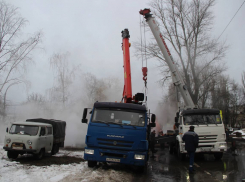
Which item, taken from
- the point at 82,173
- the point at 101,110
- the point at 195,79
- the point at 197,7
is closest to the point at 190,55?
the point at 195,79

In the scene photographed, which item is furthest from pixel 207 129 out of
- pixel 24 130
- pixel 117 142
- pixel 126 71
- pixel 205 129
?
pixel 24 130

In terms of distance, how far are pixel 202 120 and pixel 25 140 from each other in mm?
9020

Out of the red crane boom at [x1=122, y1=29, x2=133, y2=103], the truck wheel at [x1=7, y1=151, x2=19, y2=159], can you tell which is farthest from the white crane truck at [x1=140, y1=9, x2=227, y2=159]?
the truck wheel at [x1=7, y1=151, x2=19, y2=159]

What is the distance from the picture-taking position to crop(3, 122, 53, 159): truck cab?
11172mm

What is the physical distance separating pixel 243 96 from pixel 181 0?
122 feet

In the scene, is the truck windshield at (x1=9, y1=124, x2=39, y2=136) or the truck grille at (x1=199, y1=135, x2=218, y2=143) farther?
the truck grille at (x1=199, y1=135, x2=218, y2=143)

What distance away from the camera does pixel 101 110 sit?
933 centimetres

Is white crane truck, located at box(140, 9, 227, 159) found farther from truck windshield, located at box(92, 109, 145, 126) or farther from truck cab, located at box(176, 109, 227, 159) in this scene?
truck windshield, located at box(92, 109, 145, 126)

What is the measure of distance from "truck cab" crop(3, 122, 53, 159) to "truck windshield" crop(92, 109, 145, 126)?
4.16 meters

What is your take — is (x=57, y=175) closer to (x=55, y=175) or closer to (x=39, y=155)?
(x=55, y=175)

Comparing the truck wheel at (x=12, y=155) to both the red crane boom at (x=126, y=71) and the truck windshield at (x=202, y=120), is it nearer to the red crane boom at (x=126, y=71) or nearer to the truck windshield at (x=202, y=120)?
the red crane boom at (x=126, y=71)

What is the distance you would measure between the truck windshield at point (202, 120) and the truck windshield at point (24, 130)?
795 cm

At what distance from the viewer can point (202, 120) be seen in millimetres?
12453

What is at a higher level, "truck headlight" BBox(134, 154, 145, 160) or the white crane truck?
the white crane truck
